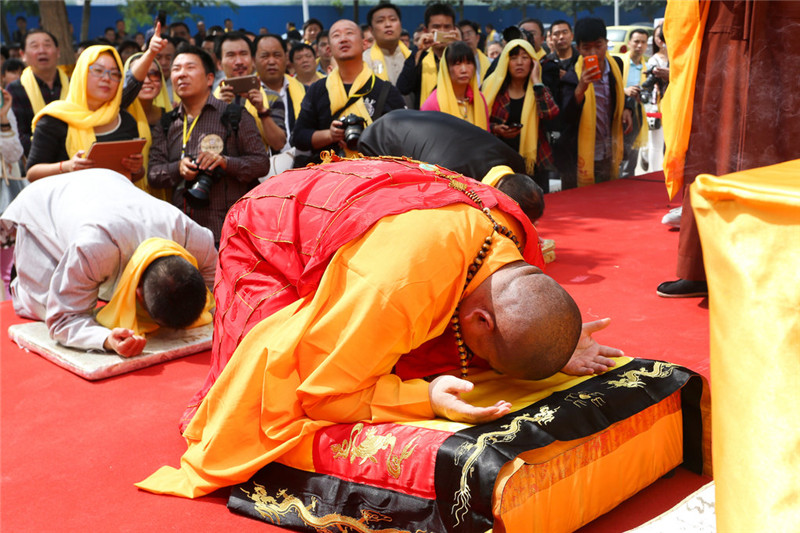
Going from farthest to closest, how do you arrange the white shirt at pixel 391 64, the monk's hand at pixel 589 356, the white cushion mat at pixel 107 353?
the white shirt at pixel 391 64 < the white cushion mat at pixel 107 353 < the monk's hand at pixel 589 356

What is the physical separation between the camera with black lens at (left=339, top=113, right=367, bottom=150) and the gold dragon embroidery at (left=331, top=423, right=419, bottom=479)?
3045 millimetres

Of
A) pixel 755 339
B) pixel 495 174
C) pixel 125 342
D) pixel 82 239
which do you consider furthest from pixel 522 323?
pixel 82 239

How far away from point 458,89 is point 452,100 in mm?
102

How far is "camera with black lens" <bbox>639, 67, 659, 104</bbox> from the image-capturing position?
709 cm

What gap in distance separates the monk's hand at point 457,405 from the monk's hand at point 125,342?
179 cm

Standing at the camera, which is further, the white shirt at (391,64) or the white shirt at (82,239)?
the white shirt at (391,64)

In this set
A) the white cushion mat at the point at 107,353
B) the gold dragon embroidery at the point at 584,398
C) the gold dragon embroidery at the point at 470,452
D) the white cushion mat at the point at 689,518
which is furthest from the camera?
the white cushion mat at the point at 107,353

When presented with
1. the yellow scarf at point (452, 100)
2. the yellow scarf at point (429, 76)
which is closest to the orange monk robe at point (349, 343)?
the yellow scarf at point (452, 100)

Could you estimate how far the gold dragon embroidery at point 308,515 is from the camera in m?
2.12

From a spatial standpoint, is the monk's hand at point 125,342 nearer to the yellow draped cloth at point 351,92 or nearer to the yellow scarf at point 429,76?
the yellow draped cloth at point 351,92

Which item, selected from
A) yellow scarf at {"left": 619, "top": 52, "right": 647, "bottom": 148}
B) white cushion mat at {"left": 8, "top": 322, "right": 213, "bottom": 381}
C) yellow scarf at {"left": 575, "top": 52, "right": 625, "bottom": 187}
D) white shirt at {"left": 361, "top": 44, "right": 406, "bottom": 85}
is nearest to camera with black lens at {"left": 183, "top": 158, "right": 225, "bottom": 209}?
white cushion mat at {"left": 8, "top": 322, "right": 213, "bottom": 381}

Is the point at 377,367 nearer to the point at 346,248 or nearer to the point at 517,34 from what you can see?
the point at 346,248

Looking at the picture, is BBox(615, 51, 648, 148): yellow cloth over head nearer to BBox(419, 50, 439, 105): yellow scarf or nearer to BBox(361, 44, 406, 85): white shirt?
BBox(361, 44, 406, 85): white shirt

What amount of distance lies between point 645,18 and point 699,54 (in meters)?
9.91
